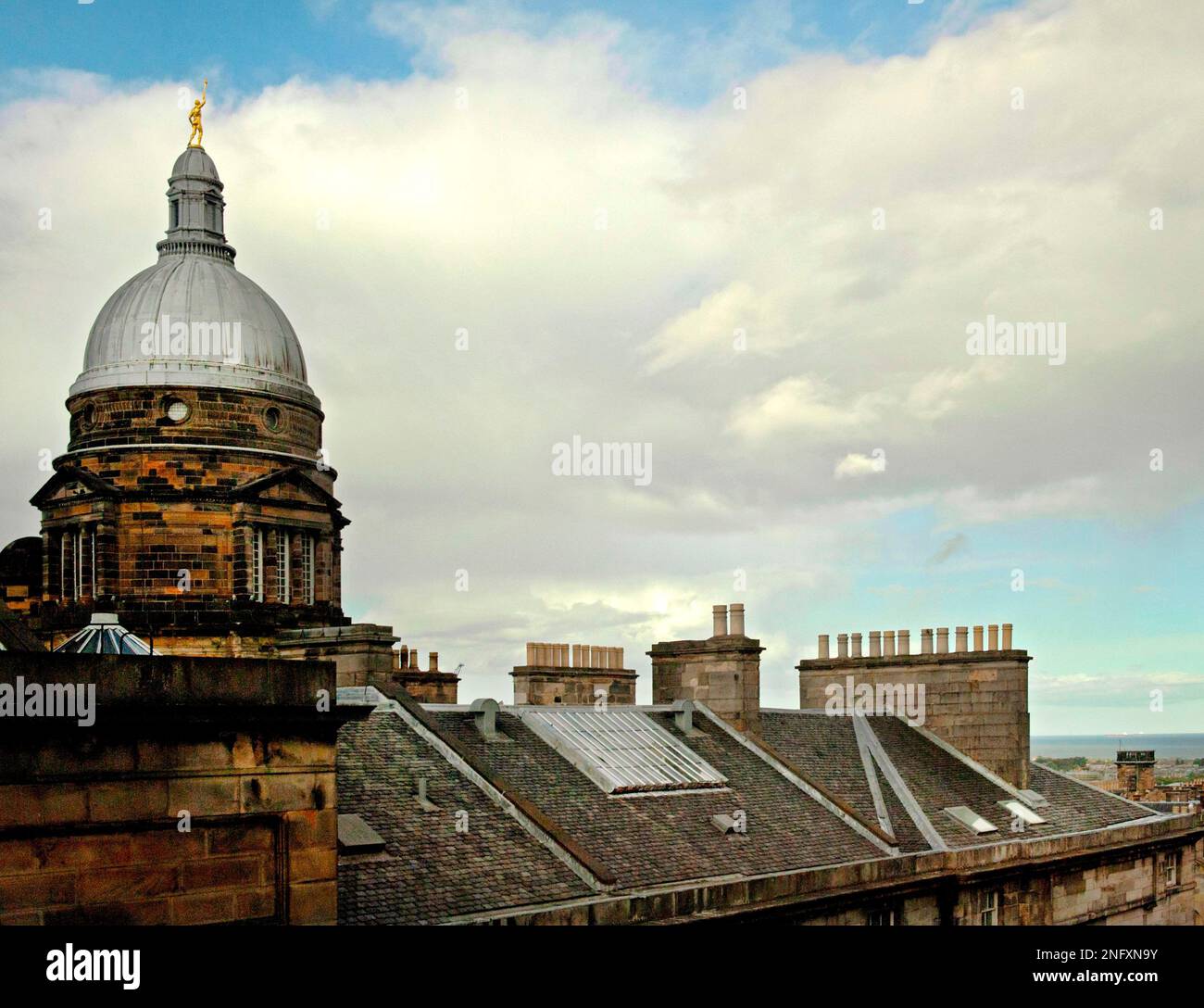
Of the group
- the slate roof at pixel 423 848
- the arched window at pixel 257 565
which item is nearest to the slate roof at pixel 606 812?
the slate roof at pixel 423 848

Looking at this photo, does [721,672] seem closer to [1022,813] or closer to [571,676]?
[571,676]

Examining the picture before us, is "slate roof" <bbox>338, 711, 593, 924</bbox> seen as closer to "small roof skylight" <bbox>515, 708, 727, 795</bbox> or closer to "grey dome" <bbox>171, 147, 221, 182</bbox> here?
"small roof skylight" <bbox>515, 708, 727, 795</bbox>

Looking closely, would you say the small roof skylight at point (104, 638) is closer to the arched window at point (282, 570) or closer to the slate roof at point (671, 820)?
the slate roof at point (671, 820)

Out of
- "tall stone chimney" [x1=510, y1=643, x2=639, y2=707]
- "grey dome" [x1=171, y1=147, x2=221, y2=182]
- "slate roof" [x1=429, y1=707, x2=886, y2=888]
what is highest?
"grey dome" [x1=171, y1=147, x2=221, y2=182]

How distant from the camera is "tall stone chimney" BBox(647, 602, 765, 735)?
115ft

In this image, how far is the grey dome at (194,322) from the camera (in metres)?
44.5

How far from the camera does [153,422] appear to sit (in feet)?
144

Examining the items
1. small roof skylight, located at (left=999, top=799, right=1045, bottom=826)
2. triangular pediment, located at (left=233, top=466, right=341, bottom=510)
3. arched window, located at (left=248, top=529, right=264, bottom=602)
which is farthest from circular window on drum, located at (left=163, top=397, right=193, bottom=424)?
small roof skylight, located at (left=999, top=799, right=1045, bottom=826)

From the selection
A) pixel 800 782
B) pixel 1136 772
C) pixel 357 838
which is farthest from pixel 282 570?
pixel 1136 772

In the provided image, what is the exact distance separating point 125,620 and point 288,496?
651cm

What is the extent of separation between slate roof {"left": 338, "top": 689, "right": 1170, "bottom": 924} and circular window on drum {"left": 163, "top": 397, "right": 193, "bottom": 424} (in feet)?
60.6

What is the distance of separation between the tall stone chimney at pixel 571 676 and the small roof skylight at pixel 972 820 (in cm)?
859
